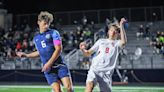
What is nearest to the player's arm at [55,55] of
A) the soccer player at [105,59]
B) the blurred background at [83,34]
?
the soccer player at [105,59]

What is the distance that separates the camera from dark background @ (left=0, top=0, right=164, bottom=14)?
115ft

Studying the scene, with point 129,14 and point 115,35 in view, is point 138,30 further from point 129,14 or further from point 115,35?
point 115,35

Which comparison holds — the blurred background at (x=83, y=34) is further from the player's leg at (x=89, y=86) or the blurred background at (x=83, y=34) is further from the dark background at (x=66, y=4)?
the player's leg at (x=89, y=86)

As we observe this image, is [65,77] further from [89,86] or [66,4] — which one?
[66,4]

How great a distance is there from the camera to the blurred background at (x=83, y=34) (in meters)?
23.3

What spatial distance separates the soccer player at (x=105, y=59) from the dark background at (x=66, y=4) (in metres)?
27.1

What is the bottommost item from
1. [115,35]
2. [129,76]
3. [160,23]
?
[129,76]

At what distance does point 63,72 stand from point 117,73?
1505 cm

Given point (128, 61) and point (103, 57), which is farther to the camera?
point (128, 61)

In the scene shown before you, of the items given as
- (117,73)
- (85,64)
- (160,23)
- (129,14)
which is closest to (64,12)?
(129,14)

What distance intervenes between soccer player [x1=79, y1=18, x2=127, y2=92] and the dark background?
27086mm

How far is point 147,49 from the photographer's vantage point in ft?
87.1

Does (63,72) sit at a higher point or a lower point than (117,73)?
higher

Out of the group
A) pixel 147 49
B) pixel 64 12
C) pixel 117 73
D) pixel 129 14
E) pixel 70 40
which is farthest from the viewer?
pixel 64 12
